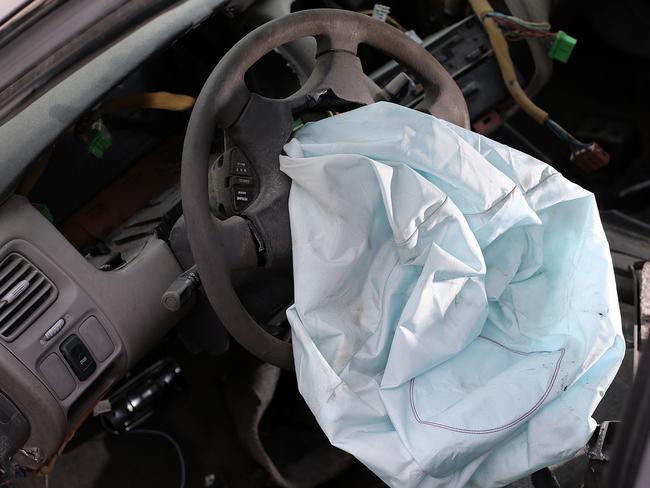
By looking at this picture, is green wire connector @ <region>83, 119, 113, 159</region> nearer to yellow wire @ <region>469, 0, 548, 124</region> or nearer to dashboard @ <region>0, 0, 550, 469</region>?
dashboard @ <region>0, 0, 550, 469</region>

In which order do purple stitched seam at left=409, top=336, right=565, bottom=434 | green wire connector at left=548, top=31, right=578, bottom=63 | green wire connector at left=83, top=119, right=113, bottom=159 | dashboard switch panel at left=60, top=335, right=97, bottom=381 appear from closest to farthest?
purple stitched seam at left=409, top=336, right=565, bottom=434 → dashboard switch panel at left=60, top=335, right=97, bottom=381 → green wire connector at left=83, top=119, right=113, bottom=159 → green wire connector at left=548, top=31, right=578, bottom=63

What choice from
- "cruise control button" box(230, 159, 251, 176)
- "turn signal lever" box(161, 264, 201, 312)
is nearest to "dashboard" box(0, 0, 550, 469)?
"cruise control button" box(230, 159, 251, 176)

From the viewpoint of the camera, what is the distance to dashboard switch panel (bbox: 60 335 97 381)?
3.84ft

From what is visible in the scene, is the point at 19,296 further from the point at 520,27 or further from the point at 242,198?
the point at 520,27

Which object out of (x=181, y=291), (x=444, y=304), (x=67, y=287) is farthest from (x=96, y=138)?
(x=444, y=304)

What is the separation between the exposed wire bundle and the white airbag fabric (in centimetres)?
63

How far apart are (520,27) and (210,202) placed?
2.80 ft

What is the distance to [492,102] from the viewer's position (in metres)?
1.74

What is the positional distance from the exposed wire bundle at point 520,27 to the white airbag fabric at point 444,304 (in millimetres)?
634

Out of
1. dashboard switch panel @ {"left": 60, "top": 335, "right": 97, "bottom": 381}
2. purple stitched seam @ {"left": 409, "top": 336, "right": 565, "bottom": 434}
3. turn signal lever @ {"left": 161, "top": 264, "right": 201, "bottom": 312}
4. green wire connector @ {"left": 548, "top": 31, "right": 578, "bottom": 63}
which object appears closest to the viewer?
purple stitched seam @ {"left": 409, "top": 336, "right": 565, "bottom": 434}

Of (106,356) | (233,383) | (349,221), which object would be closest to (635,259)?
(349,221)

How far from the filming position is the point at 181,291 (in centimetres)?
106

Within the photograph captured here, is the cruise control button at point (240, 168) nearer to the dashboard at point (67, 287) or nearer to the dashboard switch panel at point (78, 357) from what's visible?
the dashboard at point (67, 287)

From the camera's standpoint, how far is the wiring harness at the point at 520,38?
5.30 ft
